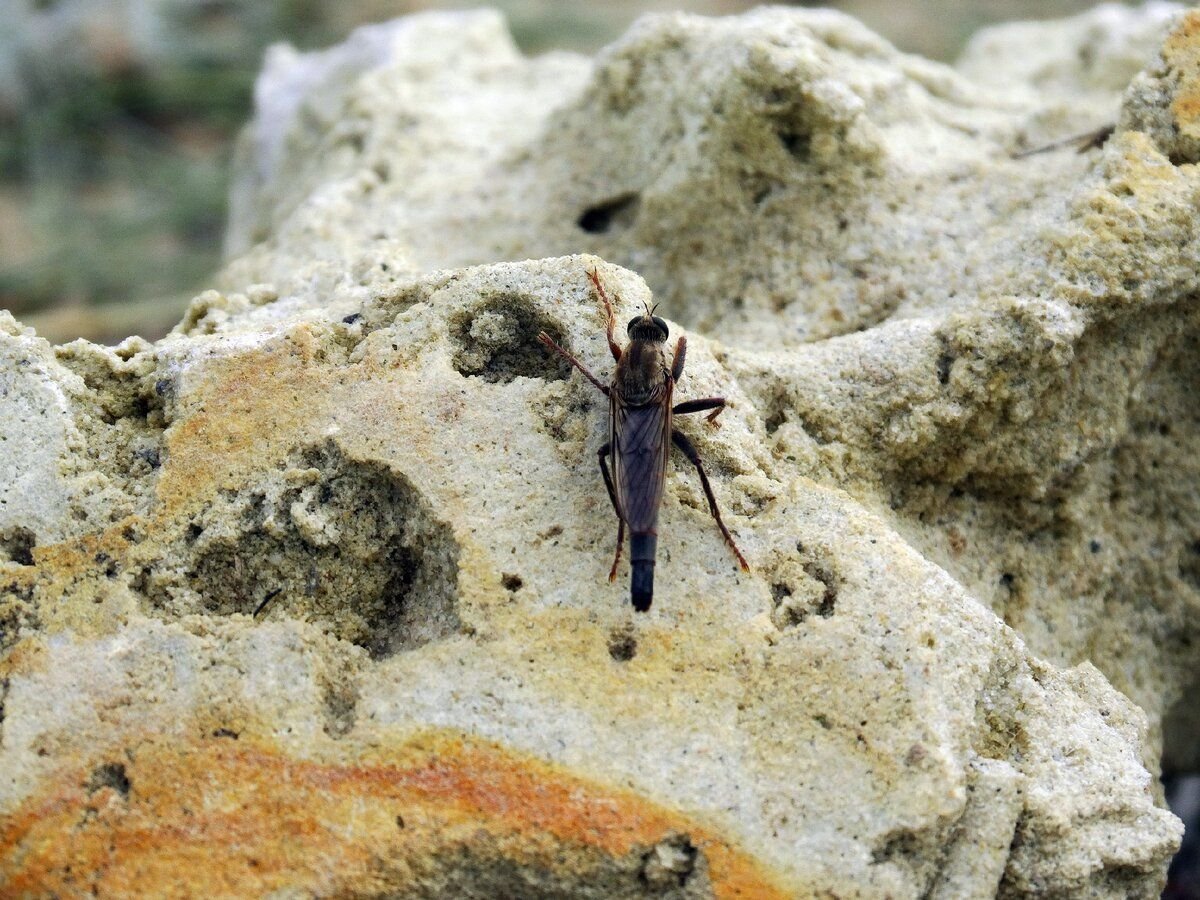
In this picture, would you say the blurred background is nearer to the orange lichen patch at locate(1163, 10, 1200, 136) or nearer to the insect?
the insect

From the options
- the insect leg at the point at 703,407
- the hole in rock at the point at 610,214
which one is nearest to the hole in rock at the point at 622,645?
the insect leg at the point at 703,407

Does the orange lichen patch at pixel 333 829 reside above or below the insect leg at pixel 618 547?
below

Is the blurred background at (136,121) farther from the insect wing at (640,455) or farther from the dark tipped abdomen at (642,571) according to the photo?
the dark tipped abdomen at (642,571)

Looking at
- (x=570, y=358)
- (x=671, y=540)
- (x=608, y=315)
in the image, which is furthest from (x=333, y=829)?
(x=608, y=315)

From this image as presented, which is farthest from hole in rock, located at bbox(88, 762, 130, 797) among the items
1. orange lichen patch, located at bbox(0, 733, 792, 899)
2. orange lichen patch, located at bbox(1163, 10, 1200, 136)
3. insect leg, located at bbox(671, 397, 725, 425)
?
orange lichen patch, located at bbox(1163, 10, 1200, 136)

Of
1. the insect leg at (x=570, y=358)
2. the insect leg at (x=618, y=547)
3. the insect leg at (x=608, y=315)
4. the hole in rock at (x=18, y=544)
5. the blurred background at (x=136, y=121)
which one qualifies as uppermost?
the insect leg at (x=608, y=315)

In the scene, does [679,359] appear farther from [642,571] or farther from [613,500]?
[642,571]
